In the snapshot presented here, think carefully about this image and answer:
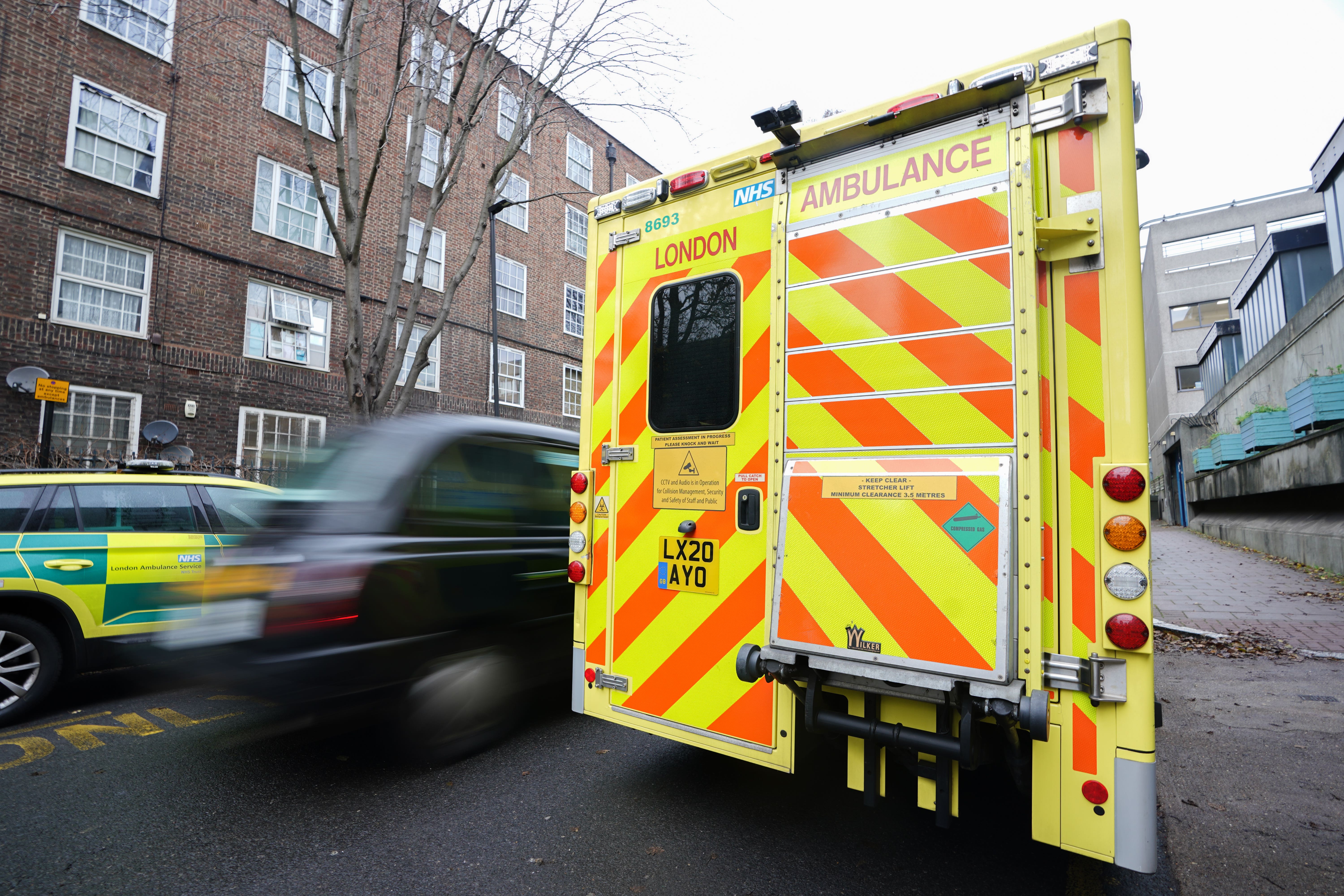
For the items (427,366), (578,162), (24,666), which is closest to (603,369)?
(24,666)

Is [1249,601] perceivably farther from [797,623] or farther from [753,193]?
[753,193]

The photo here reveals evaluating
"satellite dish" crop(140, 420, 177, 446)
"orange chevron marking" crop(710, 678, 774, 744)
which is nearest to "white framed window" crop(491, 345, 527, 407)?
"satellite dish" crop(140, 420, 177, 446)

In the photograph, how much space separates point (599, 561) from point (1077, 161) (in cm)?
265

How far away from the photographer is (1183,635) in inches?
296

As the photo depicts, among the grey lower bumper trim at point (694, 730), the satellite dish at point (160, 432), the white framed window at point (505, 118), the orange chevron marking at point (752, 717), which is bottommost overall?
the grey lower bumper trim at point (694, 730)

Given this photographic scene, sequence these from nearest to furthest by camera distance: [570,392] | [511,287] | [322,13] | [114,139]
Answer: [114,139]
[322,13]
[511,287]
[570,392]

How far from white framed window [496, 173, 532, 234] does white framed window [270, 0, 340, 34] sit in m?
6.06

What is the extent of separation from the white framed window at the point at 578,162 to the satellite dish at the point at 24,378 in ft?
53.3

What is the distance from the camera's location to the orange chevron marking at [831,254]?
2842 millimetres

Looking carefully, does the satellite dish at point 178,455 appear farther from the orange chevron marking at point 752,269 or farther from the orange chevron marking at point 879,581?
the orange chevron marking at point 879,581

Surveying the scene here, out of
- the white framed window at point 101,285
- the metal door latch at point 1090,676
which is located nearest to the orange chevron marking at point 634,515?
the metal door latch at point 1090,676

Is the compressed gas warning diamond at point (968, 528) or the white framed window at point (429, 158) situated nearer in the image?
the compressed gas warning diamond at point (968, 528)

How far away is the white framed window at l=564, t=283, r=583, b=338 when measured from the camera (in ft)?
79.7

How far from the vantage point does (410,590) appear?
12.3 feet
